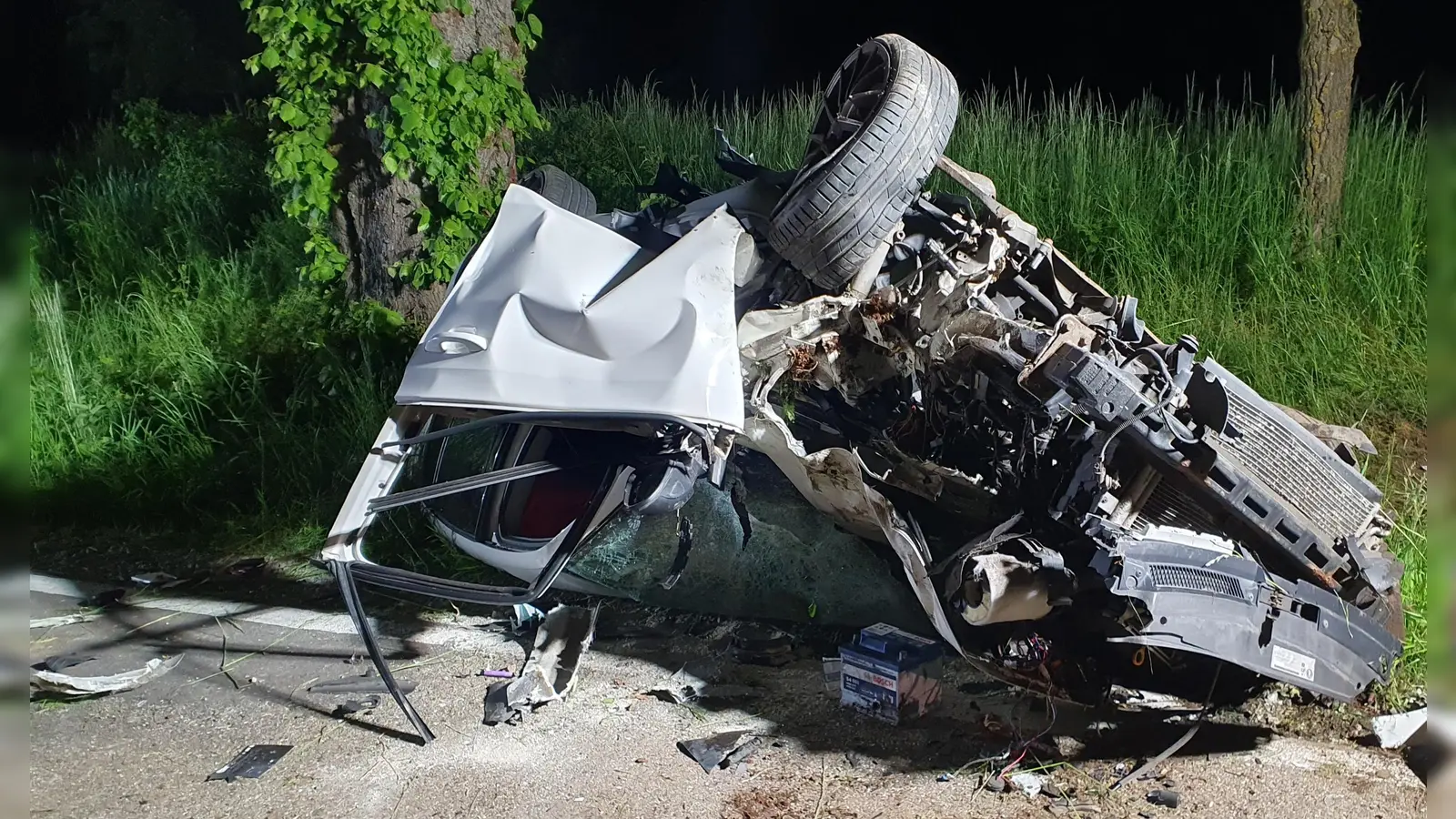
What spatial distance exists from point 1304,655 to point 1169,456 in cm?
63

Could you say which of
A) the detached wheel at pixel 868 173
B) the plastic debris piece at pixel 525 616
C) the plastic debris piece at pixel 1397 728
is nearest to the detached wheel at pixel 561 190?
the detached wheel at pixel 868 173

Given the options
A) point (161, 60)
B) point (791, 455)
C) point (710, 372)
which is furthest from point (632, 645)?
point (161, 60)

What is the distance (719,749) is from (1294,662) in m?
1.70

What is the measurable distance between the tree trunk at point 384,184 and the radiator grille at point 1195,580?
4.15m

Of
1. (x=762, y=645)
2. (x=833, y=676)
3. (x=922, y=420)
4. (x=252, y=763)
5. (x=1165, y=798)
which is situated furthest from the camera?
(x=762, y=645)

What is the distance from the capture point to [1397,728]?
313cm

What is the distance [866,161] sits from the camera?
3.16 meters

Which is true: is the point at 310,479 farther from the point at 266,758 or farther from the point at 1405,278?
the point at 1405,278

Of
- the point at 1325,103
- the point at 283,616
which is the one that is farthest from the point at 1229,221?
the point at 283,616

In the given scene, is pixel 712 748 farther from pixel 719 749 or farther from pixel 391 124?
pixel 391 124

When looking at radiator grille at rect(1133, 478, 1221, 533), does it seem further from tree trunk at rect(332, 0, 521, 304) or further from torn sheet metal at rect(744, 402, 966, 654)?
tree trunk at rect(332, 0, 521, 304)

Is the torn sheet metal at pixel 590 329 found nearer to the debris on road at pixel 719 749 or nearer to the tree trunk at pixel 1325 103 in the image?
the debris on road at pixel 719 749

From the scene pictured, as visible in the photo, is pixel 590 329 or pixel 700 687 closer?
pixel 590 329

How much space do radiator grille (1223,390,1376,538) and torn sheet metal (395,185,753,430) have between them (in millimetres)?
1491
